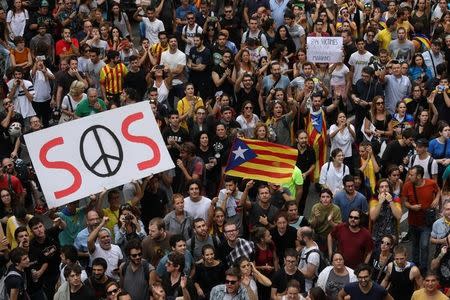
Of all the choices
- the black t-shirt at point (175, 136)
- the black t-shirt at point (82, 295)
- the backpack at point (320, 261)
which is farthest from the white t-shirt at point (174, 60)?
the black t-shirt at point (82, 295)

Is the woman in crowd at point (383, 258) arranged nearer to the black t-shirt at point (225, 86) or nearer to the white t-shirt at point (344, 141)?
the white t-shirt at point (344, 141)

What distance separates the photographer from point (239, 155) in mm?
19469

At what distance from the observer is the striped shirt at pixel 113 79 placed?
2288 cm

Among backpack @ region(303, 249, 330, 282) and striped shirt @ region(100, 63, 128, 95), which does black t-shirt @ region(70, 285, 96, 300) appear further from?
striped shirt @ region(100, 63, 128, 95)

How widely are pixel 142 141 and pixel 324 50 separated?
4991 millimetres

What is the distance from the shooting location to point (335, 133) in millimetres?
20906

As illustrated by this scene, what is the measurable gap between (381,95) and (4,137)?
18.9 feet

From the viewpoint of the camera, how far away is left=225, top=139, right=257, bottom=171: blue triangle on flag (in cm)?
1944

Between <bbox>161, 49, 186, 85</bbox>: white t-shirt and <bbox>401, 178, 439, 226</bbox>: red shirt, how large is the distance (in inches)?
213

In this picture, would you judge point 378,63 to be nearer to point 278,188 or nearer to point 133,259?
point 278,188

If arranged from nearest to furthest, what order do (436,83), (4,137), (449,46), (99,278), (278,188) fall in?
1. (99,278)
2. (278,188)
3. (4,137)
4. (436,83)
5. (449,46)

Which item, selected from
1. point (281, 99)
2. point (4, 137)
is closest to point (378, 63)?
point (281, 99)

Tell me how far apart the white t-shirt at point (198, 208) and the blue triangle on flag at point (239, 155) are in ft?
2.97

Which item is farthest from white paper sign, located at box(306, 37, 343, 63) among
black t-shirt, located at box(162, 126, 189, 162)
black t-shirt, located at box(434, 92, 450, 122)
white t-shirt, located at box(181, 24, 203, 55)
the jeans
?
the jeans
